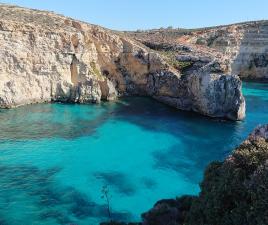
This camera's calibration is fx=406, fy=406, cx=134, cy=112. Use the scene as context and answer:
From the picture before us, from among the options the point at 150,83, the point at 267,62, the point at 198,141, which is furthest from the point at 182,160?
the point at 267,62

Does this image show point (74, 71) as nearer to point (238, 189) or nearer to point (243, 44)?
point (238, 189)

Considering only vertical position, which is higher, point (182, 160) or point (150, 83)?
point (150, 83)

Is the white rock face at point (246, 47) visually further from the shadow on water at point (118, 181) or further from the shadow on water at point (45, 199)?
the shadow on water at point (45, 199)

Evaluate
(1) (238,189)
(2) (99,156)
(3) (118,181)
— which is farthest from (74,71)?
(1) (238,189)

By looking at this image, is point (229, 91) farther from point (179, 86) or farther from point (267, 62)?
point (267, 62)

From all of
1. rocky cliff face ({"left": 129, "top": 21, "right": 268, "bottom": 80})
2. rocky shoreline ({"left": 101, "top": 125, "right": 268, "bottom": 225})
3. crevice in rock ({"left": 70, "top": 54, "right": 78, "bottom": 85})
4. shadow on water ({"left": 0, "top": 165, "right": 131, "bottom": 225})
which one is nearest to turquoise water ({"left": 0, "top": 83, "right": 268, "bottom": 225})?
shadow on water ({"left": 0, "top": 165, "right": 131, "bottom": 225})

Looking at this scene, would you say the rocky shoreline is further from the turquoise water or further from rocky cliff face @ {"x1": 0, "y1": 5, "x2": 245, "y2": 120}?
rocky cliff face @ {"x1": 0, "y1": 5, "x2": 245, "y2": 120}

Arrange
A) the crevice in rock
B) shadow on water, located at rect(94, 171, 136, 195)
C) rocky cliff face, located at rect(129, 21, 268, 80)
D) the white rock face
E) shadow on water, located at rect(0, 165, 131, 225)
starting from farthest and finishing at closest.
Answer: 1. the white rock face
2. rocky cliff face, located at rect(129, 21, 268, 80)
3. the crevice in rock
4. shadow on water, located at rect(94, 171, 136, 195)
5. shadow on water, located at rect(0, 165, 131, 225)
